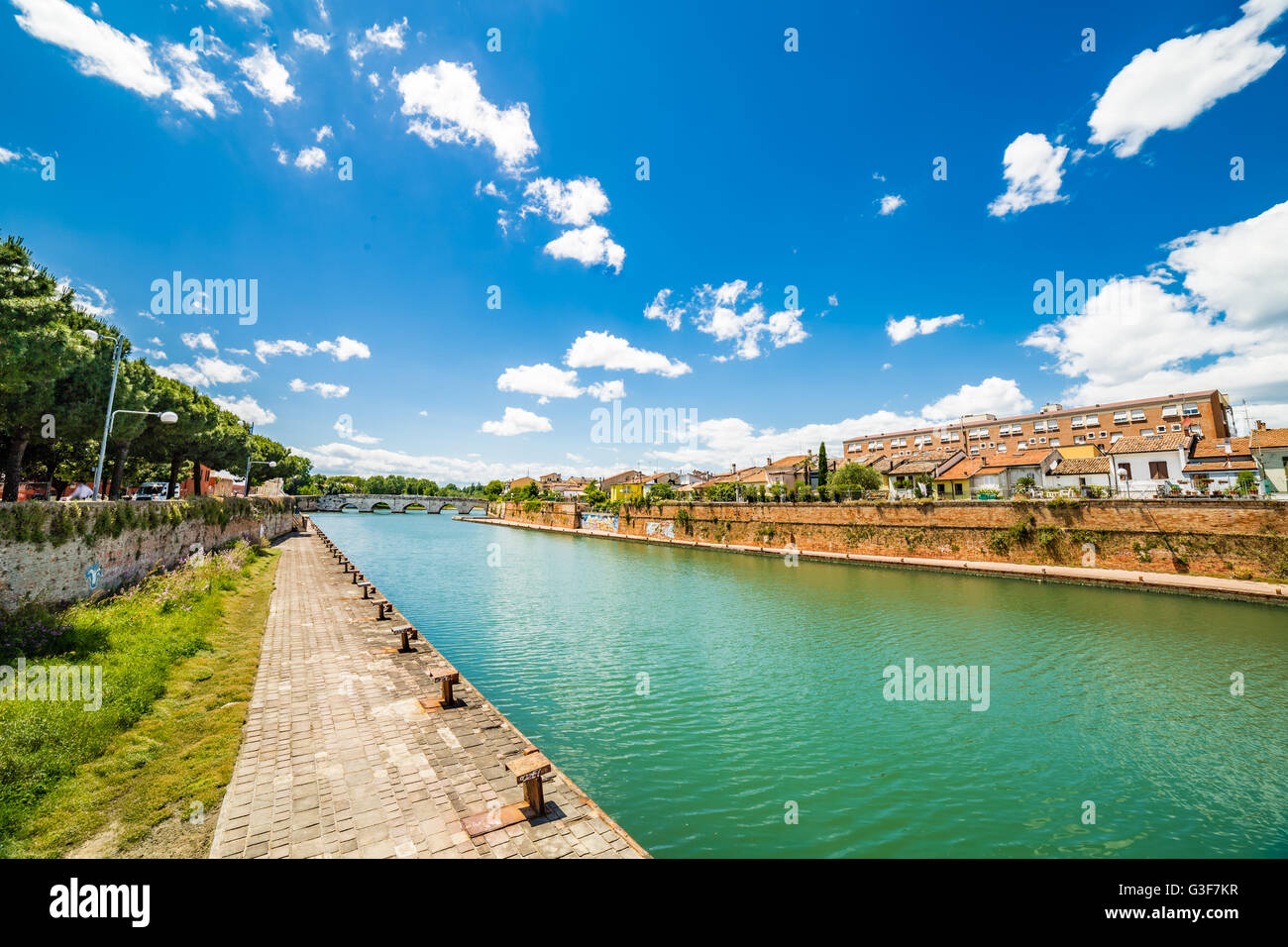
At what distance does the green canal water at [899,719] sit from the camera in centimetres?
786

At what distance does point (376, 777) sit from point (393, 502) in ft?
462

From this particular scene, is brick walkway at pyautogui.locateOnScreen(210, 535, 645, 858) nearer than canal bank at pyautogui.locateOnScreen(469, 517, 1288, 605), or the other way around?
brick walkway at pyautogui.locateOnScreen(210, 535, 645, 858)

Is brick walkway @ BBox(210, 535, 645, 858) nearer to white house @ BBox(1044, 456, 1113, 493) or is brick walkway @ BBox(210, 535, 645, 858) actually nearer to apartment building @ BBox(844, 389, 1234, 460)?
white house @ BBox(1044, 456, 1113, 493)

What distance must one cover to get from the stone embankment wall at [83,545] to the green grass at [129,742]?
92 centimetres

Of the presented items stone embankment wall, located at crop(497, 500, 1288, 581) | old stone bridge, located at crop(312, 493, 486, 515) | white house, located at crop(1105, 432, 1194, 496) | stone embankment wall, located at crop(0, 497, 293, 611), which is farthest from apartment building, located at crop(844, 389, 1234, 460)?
old stone bridge, located at crop(312, 493, 486, 515)

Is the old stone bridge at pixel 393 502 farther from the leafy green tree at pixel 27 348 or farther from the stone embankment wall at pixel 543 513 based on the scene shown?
the leafy green tree at pixel 27 348

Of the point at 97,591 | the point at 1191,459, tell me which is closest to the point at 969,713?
the point at 97,591

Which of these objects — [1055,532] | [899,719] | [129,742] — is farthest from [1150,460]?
[129,742]

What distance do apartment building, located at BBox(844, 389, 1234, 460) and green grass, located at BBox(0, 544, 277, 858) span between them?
58948 mm

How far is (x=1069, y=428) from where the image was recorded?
5844 centimetres

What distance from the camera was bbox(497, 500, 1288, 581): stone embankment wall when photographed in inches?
977

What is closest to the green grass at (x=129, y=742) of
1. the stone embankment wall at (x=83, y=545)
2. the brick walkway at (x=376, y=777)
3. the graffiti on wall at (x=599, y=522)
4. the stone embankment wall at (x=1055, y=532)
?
→ the brick walkway at (x=376, y=777)
